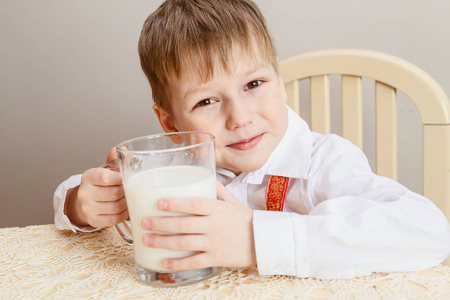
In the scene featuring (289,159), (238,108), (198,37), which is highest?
(198,37)

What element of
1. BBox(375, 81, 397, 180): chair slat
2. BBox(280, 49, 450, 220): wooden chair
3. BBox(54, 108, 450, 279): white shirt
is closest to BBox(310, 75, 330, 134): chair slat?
BBox(280, 49, 450, 220): wooden chair

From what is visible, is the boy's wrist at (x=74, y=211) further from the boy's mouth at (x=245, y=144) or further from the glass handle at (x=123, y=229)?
the boy's mouth at (x=245, y=144)

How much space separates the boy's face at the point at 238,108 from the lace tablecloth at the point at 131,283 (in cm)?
27

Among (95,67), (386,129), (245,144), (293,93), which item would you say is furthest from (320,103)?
(95,67)

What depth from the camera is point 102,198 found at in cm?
74

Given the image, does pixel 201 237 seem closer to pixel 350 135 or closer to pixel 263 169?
pixel 263 169

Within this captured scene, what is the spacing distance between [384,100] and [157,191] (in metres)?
0.74

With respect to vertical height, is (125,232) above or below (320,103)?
below

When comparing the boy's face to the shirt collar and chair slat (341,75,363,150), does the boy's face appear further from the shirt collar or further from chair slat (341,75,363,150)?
chair slat (341,75,363,150)

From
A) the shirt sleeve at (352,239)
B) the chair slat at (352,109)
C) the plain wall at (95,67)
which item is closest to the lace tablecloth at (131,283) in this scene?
the shirt sleeve at (352,239)

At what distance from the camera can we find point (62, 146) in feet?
5.85

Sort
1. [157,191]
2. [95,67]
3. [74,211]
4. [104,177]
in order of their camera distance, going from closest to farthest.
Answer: [157,191] < [104,177] < [74,211] < [95,67]

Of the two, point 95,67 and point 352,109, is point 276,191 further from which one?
point 95,67

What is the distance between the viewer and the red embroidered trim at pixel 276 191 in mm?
906
